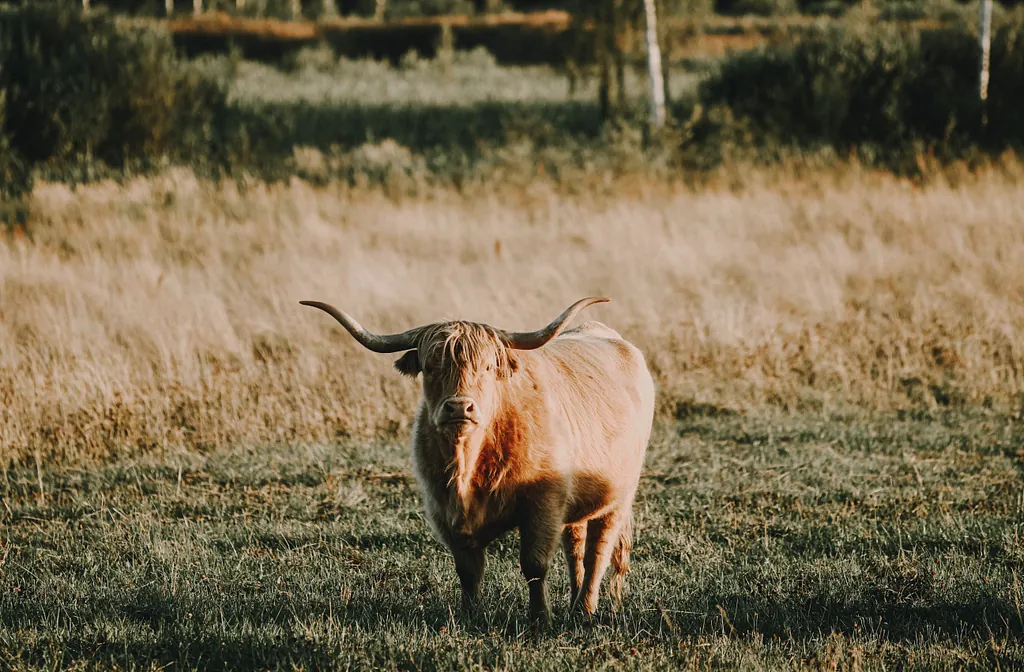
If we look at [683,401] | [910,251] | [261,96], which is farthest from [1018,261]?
[261,96]

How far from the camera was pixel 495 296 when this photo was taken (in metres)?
11.2

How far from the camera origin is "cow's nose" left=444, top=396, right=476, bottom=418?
3.97 metres

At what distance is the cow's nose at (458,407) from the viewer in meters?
3.97

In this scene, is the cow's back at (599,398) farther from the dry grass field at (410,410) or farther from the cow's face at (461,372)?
the dry grass field at (410,410)

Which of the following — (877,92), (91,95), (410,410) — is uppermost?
(91,95)

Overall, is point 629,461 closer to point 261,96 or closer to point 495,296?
point 495,296

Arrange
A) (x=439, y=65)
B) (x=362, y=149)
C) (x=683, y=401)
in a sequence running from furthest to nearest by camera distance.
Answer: (x=439, y=65) → (x=362, y=149) → (x=683, y=401)

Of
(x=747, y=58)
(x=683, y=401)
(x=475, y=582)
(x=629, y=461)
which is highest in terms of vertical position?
(x=747, y=58)

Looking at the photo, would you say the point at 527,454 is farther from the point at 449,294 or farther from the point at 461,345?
the point at 449,294

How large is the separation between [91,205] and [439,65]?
72.1 feet

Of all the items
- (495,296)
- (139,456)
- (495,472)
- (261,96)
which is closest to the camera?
(495,472)

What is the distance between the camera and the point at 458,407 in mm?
3965

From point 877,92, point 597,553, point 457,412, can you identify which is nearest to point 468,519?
point 457,412

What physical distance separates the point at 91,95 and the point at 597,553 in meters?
18.0
